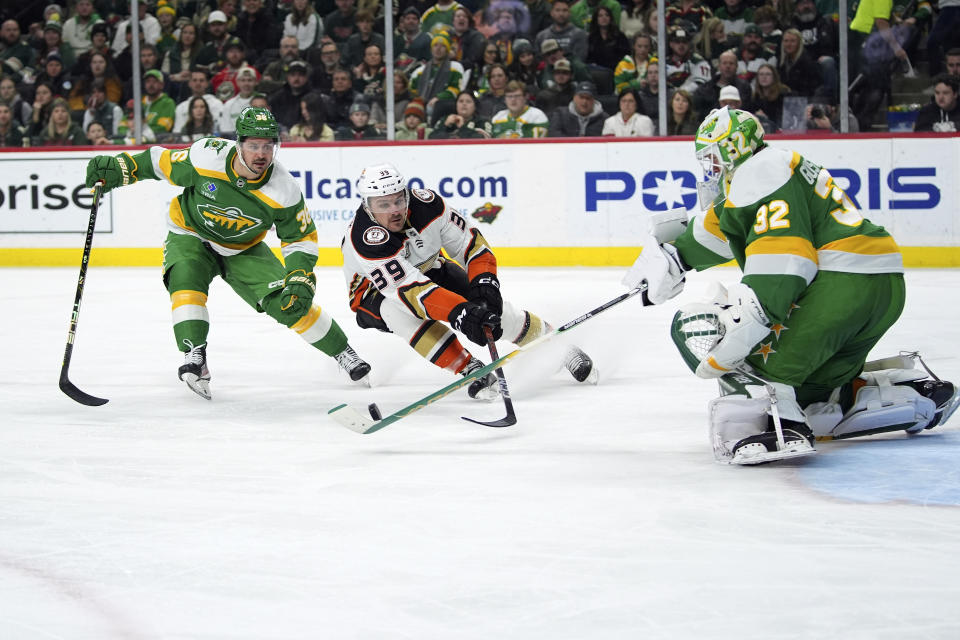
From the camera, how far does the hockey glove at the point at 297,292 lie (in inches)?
174

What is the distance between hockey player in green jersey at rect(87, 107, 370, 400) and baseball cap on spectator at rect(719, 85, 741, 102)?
4439 mm

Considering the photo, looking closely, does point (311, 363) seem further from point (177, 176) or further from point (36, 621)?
point (36, 621)

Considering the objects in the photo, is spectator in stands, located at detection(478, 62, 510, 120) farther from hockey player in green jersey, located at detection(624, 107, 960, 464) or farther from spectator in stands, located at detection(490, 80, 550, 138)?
hockey player in green jersey, located at detection(624, 107, 960, 464)

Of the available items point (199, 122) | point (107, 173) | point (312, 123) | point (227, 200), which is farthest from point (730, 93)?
point (107, 173)

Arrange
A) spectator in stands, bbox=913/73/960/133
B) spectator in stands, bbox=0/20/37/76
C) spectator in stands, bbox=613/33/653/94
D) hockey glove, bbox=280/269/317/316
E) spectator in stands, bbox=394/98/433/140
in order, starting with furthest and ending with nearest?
1. spectator in stands, bbox=0/20/37/76
2. spectator in stands, bbox=394/98/433/140
3. spectator in stands, bbox=613/33/653/94
4. spectator in stands, bbox=913/73/960/133
5. hockey glove, bbox=280/269/317/316

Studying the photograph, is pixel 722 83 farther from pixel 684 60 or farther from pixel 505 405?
pixel 505 405

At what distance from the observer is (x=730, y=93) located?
8.41 meters

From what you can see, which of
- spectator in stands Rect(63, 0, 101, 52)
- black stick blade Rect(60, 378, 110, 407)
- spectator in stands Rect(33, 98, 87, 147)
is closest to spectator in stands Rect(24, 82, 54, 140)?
spectator in stands Rect(33, 98, 87, 147)

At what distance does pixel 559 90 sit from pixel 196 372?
521 cm

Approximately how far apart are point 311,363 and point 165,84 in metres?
5.04

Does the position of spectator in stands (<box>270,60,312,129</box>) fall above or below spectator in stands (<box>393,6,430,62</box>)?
below

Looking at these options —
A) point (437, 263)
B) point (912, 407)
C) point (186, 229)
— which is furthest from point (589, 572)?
point (186, 229)

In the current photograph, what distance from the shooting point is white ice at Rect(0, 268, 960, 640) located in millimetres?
2084

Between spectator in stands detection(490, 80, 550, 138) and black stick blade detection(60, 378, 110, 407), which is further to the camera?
spectator in stands detection(490, 80, 550, 138)
